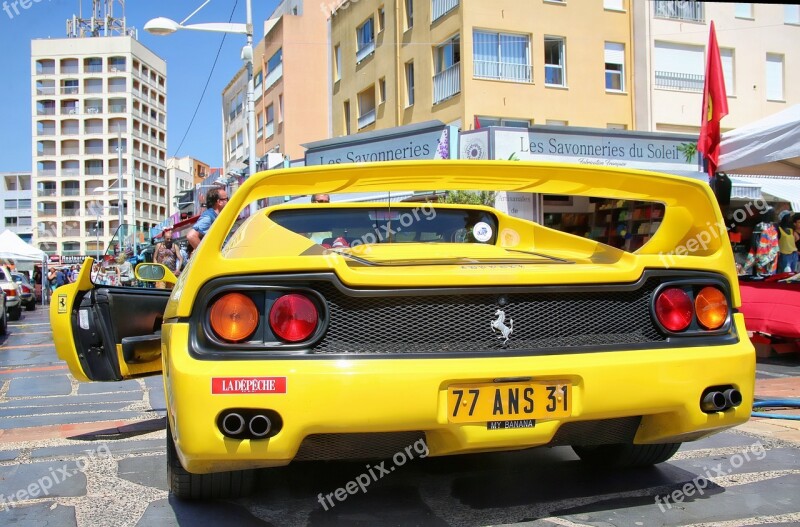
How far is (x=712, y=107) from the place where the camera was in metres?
7.80

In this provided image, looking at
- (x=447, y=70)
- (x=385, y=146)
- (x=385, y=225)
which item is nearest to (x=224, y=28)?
(x=385, y=146)

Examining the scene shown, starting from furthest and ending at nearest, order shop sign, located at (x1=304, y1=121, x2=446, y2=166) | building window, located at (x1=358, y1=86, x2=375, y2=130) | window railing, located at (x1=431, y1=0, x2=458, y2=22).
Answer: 1. building window, located at (x1=358, y1=86, x2=375, y2=130)
2. window railing, located at (x1=431, y1=0, x2=458, y2=22)
3. shop sign, located at (x1=304, y1=121, x2=446, y2=166)

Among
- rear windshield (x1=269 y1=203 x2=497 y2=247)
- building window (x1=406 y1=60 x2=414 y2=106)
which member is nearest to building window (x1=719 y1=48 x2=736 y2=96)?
building window (x1=406 y1=60 x2=414 y2=106)

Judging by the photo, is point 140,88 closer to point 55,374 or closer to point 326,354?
point 55,374

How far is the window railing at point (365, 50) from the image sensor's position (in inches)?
1046

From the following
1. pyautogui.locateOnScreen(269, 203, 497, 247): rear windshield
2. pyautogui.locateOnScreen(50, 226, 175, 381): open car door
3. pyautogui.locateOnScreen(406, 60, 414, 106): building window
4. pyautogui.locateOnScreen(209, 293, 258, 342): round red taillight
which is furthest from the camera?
pyautogui.locateOnScreen(406, 60, 414, 106): building window

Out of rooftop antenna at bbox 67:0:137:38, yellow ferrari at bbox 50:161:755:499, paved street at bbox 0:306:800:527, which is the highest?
rooftop antenna at bbox 67:0:137:38

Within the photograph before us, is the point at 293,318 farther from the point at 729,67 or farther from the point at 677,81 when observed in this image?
the point at 729,67

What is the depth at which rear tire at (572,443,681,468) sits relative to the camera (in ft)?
10.4

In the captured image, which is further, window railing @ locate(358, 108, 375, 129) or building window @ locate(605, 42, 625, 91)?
window railing @ locate(358, 108, 375, 129)

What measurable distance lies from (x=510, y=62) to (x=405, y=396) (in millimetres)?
20853

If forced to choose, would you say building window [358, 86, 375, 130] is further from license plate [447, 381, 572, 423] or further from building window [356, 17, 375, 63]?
license plate [447, 381, 572, 423]

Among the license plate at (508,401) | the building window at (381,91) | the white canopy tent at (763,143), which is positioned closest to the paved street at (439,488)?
the license plate at (508,401)

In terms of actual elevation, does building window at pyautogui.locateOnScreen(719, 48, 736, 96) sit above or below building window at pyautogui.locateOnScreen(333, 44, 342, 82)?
below
